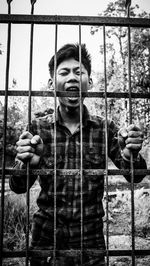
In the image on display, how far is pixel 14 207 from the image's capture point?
13.5 ft

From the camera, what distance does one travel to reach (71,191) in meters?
2.02

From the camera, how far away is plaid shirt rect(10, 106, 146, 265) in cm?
200

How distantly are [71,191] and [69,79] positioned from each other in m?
0.90

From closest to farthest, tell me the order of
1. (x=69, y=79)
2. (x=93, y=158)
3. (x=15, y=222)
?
(x=69, y=79), (x=93, y=158), (x=15, y=222)

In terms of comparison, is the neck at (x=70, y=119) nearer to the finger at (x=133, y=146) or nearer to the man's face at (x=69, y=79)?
the man's face at (x=69, y=79)

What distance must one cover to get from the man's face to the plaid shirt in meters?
0.26

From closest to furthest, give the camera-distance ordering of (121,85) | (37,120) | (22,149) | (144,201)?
(22,149)
(37,120)
(144,201)
(121,85)

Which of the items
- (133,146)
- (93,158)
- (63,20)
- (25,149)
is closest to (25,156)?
(25,149)

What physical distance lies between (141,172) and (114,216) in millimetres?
3637

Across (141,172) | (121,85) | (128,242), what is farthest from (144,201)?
(141,172)

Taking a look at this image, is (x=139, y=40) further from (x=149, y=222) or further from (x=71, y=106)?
(x=71, y=106)

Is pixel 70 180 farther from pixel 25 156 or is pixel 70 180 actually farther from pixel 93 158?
pixel 25 156

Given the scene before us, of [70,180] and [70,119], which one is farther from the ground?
[70,119]

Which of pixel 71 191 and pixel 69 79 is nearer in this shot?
pixel 69 79
